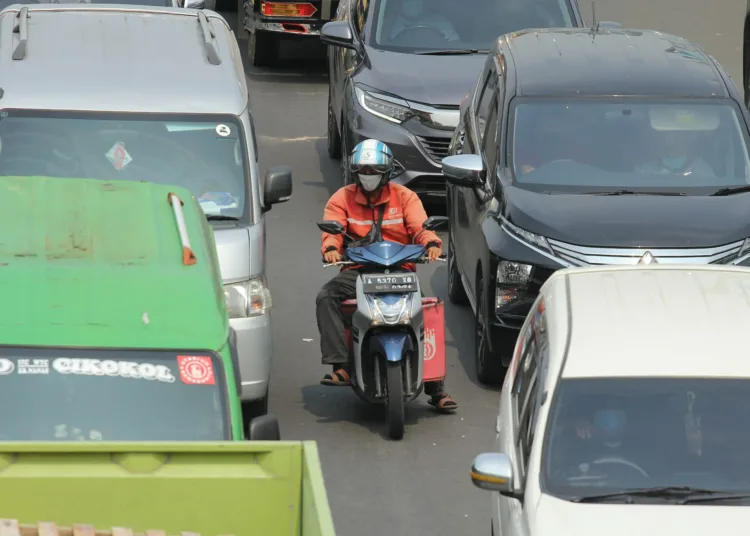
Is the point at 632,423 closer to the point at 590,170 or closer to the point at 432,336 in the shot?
the point at 432,336

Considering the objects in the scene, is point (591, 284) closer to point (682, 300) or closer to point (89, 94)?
point (682, 300)

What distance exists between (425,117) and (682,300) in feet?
27.7

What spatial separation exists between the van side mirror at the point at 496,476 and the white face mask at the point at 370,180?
166 inches

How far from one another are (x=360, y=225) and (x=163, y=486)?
4884 mm

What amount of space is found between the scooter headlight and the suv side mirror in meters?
6.27

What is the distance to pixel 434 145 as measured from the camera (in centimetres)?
1547

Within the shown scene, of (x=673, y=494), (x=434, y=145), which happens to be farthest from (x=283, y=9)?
(x=673, y=494)

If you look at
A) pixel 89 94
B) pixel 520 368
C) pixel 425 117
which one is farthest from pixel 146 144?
pixel 425 117

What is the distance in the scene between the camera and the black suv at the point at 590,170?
1064 cm

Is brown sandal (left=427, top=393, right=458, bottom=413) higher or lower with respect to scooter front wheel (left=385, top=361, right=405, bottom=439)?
lower

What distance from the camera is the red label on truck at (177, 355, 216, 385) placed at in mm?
6773

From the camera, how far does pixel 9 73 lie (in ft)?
34.6

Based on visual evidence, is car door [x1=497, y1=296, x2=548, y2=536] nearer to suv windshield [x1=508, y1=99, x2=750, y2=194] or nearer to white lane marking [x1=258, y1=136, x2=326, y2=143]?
suv windshield [x1=508, y1=99, x2=750, y2=194]

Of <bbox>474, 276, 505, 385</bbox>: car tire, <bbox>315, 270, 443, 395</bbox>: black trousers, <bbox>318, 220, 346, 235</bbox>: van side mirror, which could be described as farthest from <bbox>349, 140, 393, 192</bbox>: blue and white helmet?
<bbox>474, 276, 505, 385</bbox>: car tire
